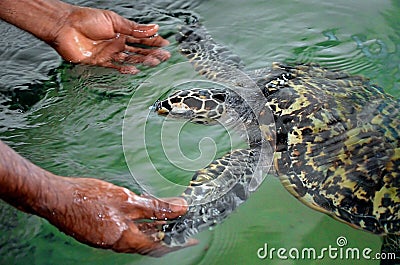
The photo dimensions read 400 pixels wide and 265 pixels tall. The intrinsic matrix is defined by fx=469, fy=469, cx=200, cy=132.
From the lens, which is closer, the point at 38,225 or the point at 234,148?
the point at 38,225

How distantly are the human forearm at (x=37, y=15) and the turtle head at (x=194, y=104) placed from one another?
0.92 metres

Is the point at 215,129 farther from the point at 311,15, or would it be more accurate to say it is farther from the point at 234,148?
the point at 311,15

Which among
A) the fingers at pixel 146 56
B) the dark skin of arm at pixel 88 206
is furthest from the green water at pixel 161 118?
the dark skin of arm at pixel 88 206

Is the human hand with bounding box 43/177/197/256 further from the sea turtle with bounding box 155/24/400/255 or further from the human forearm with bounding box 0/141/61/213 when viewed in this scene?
the sea turtle with bounding box 155/24/400/255

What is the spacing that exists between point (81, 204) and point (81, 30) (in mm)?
1746

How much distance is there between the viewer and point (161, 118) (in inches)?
130

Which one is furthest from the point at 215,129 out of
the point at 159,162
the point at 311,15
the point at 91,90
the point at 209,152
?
the point at 311,15

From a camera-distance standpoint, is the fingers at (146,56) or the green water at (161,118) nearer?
the green water at (161,118)

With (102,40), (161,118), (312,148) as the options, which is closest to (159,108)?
(161,118)

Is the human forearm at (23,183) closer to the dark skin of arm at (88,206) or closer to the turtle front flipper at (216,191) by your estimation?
the dark skin of arm at (88,206)

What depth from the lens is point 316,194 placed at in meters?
2.70

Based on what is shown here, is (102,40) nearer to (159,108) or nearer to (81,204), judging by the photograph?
(159,108)

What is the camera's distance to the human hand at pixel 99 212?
198cm

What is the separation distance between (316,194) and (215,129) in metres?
0.90
